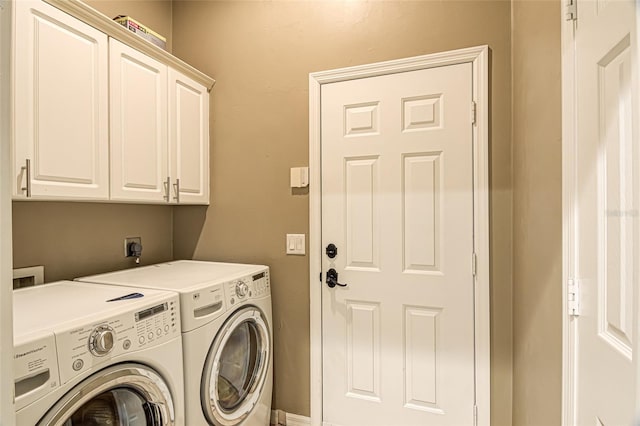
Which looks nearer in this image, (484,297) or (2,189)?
(2,189)

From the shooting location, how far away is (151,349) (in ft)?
4.22

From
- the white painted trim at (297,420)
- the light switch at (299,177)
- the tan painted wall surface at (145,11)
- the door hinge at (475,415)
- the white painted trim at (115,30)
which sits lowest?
the white painted trim at (297,420)

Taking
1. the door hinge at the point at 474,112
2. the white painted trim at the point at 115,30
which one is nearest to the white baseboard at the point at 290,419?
the door hinge at the point at 474,112

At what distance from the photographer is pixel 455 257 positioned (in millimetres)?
1882

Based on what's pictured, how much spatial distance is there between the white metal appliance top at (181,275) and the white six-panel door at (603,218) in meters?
1.41

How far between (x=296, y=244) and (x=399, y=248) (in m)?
0.64

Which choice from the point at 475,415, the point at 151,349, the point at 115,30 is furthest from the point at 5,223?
the point at 475,415

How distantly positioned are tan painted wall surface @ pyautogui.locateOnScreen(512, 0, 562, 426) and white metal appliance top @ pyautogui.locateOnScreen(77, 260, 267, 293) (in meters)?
1.36

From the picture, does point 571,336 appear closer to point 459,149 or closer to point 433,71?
point 459,149

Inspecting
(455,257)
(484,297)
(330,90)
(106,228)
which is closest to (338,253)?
(455,257)

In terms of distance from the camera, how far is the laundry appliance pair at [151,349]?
99 cm

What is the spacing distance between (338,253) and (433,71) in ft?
3.80

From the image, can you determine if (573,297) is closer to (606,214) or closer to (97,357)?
(606,214)

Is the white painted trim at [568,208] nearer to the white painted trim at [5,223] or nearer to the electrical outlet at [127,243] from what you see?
the white painted trim at [5,223]
